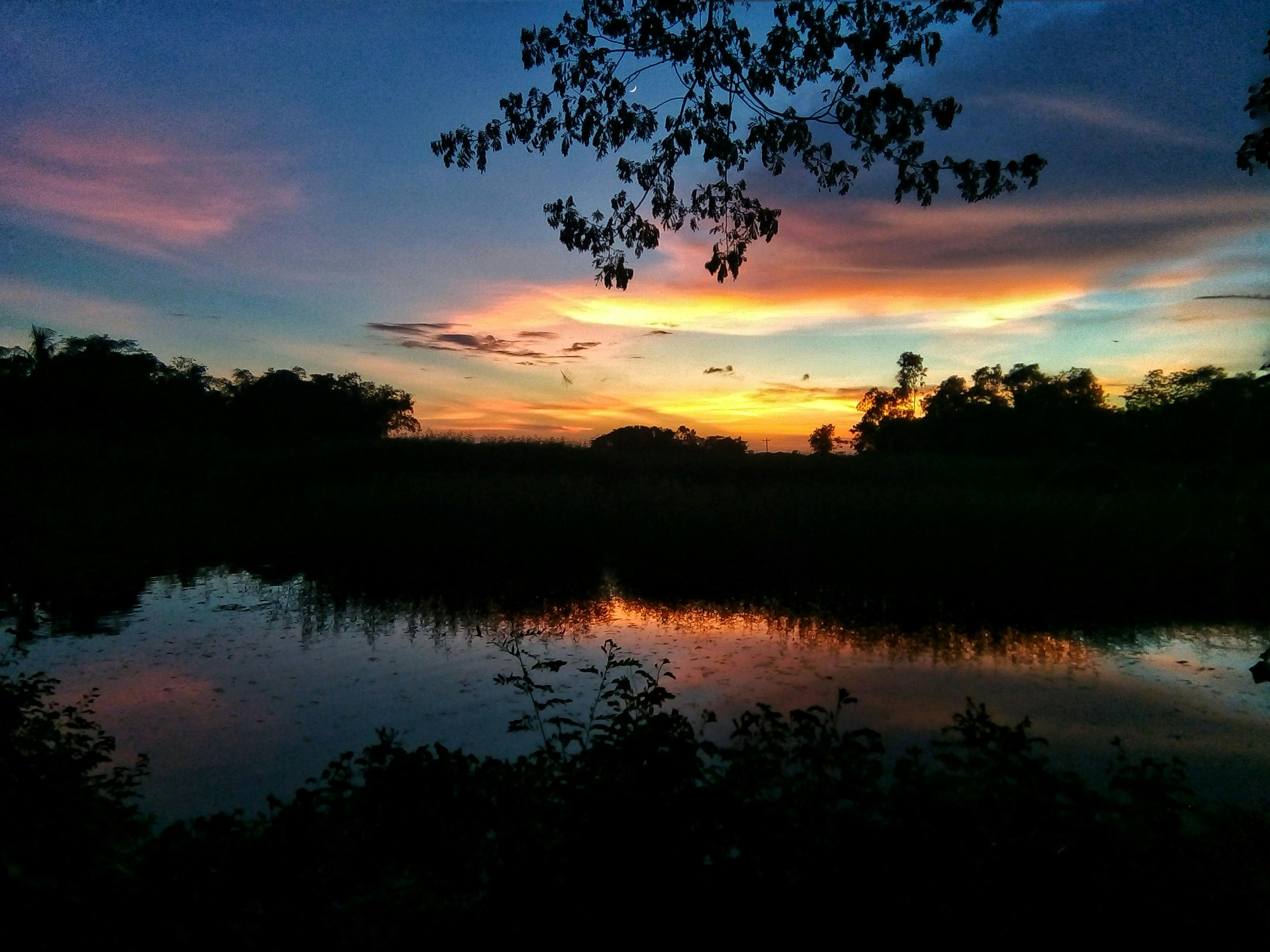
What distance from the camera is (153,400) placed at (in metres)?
33.1

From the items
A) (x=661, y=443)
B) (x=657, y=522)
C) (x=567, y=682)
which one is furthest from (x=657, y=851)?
(x=661, y=443)

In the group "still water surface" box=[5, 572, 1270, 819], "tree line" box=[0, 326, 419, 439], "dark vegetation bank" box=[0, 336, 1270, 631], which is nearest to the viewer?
"still water surface" box=[5, 572, 1270, 819]

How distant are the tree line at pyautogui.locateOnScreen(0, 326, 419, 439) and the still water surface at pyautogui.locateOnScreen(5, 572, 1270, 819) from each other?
79.1ft

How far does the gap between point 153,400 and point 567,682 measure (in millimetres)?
32604

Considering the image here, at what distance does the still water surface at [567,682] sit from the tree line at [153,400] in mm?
24119

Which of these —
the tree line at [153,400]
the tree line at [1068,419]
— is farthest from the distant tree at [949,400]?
the tree line at [153,400]

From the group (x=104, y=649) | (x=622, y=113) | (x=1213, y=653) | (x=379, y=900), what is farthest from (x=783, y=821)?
(x=104, y=649)

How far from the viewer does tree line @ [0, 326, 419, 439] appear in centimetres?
3031

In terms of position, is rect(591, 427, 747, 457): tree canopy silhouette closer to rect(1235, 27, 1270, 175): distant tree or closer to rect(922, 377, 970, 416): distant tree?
rect(922, 377, 970, 416): distant tree

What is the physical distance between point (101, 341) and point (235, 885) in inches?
1720

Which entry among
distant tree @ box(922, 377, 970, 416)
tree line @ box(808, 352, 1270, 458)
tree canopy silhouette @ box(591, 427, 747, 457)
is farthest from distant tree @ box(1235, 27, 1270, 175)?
distant tree @ box(922, 377, 970, 416)

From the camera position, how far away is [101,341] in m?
38.6

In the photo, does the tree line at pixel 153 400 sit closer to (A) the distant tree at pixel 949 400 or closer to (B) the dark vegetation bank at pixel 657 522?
(B) the dark vegetation bank at pixel 657 522

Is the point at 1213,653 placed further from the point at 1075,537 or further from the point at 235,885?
the point at 235,885
